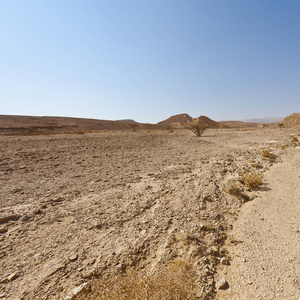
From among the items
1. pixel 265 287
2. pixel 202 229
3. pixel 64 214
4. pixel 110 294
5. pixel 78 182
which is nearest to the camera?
pixel 110 294

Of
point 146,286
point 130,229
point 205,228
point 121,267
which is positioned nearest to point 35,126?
point 130,229

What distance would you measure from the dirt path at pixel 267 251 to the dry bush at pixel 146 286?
19.1 inches

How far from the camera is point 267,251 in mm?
2621

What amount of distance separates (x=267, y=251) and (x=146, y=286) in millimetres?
1954

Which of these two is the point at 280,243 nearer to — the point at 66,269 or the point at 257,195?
the point at 257,195

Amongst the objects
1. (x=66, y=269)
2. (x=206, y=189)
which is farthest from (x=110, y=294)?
(x=206, y=189)

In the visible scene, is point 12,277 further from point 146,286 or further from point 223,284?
point 223,284

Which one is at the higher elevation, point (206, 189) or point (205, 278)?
point (206, 189)

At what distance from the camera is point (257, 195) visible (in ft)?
14.9

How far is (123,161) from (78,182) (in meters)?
2.99

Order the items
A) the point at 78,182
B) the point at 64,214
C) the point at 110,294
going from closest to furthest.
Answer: the point at 110,294, the point at 64,214, the point at 78,182

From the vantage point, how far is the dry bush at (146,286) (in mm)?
1878

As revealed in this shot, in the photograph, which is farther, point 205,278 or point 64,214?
point 64,214

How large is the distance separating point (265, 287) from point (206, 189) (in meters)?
2.76
